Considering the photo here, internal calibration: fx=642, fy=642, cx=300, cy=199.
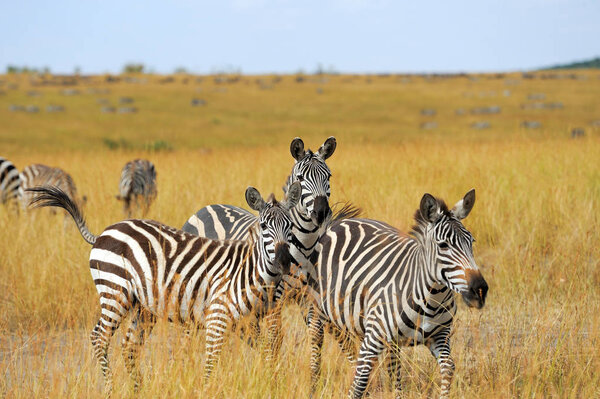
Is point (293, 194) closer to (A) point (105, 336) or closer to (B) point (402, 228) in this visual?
(A) point (105, 336)

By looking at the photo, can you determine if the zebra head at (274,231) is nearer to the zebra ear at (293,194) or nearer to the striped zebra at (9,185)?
the zebra ear at (293,194)

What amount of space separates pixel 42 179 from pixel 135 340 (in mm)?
8565

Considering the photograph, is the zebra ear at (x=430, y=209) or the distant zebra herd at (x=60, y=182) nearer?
the zebra ear at (x=430, y=209)

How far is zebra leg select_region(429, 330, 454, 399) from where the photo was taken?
4.20m

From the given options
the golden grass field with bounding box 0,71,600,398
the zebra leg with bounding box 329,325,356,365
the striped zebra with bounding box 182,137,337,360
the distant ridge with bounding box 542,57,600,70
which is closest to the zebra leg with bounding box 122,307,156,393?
the golden grass field with bounding box 0,71,600,398

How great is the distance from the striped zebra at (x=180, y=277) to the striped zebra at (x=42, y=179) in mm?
6794

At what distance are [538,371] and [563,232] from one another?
364 cm

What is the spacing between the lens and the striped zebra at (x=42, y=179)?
11.7 m

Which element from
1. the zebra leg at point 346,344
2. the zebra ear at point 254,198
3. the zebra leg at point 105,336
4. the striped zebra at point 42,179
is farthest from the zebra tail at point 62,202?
the striped zebra at point 42,179

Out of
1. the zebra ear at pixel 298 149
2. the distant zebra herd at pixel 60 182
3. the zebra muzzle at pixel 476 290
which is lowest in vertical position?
the distant zebra herd at pixel 60 182

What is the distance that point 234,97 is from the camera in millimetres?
53938

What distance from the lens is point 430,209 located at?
4.06 m

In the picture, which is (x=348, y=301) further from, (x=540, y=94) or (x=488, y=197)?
(x=540, y=94)

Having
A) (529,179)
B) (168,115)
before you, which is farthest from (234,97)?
(529,179)
